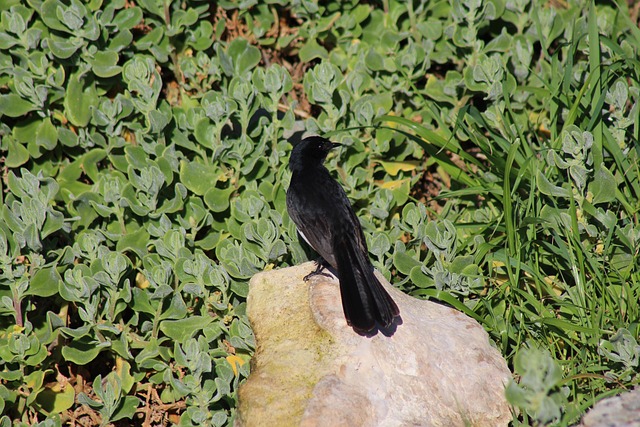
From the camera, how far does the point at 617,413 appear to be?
A: 10.0ft

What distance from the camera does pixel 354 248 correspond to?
14.7 ft

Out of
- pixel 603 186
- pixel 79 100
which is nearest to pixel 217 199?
pixel 79 100

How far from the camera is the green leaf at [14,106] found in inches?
211

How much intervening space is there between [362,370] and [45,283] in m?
2.17

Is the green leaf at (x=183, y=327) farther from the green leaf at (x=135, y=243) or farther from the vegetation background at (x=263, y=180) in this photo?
the green leaf at (x=135, y=243)

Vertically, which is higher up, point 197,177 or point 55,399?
point 197,177

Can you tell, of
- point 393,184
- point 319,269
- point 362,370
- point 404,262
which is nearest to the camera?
point 362,370

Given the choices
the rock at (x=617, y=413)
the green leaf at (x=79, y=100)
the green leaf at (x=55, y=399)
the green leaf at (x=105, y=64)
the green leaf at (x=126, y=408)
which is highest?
the rock at (x=617, y=413)

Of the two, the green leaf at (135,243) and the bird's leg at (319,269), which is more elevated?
the bird's leg at (319,269)

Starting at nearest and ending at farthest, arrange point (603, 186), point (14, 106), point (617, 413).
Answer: point (617, 413) → point (603, 186) → point (14, 106)

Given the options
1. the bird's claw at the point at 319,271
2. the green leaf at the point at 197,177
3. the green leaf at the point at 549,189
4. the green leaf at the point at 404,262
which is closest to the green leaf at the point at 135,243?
the green leaf at the point at 197,177

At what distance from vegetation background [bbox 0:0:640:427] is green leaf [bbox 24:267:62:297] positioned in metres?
0.02

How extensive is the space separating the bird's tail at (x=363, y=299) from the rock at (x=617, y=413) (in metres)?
1.19

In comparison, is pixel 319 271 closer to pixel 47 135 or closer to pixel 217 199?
pixel 217 199
